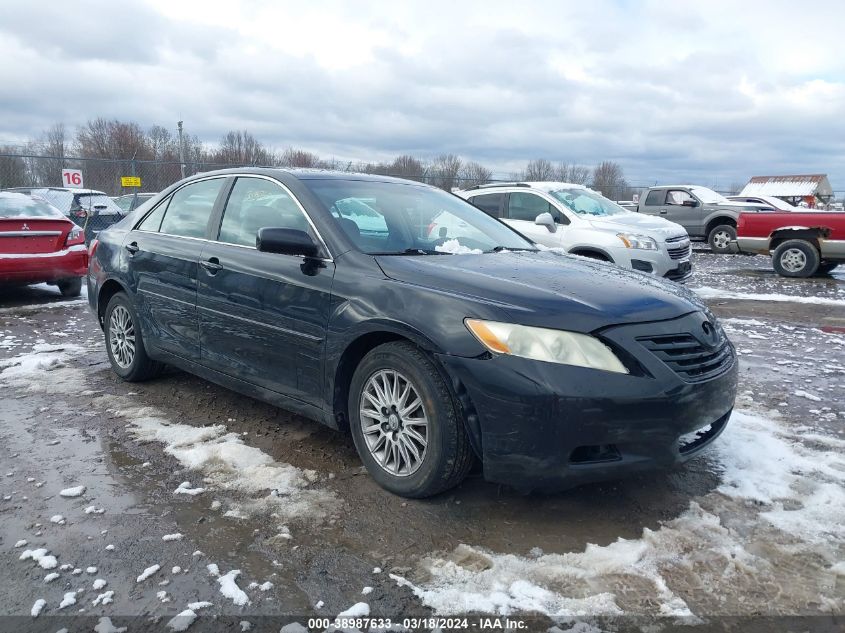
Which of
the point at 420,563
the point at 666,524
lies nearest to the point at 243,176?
the point at 420,563

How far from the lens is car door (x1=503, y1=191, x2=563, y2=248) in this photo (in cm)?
996

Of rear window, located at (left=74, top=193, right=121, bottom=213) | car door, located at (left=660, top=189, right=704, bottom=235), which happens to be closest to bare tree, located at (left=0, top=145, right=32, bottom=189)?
rear window, located at (left=74, top=193, right=121, bottom=213)

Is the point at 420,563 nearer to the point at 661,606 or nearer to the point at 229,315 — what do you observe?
the point at 661,606

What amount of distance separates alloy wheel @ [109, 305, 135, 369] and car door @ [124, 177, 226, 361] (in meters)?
0.31

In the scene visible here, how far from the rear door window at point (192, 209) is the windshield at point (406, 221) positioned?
2.93 feet

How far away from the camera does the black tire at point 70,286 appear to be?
936 centimetres

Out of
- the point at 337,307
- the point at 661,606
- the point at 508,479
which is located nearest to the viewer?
the point at 661,606

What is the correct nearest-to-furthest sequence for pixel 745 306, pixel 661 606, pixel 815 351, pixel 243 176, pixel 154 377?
pixel 661 606, pixel 243 176, pixel 154 377, pixel 815 351, pixel 745 306

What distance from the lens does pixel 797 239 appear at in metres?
12.9

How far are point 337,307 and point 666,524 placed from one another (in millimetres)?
1847

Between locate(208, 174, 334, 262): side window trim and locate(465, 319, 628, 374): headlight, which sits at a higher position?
locate(208, 174, 334, 262): side window trim

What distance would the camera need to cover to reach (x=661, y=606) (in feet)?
8.11

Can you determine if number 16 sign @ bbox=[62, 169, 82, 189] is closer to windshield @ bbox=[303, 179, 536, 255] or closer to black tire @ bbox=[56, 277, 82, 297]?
black tire @ bbox=[56, 277, 82, 297]

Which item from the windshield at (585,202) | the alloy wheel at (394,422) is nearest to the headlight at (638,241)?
the windshield at (585,202)
